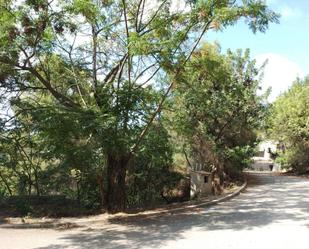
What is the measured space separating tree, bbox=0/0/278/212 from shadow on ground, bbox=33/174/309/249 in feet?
7.17

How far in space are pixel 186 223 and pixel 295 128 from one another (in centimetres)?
2266

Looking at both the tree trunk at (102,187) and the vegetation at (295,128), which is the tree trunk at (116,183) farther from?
the vegetation at (295,128)

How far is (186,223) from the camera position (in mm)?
11453

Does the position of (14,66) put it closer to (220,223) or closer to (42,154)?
(42,154)

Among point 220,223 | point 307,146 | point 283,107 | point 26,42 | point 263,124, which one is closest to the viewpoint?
point 220,223

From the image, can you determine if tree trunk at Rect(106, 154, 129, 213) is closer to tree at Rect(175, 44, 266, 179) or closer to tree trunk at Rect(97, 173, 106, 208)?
tree trunk at Rect(97, 173, 106, 208)

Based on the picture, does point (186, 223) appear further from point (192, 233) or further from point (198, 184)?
point (198, 184)

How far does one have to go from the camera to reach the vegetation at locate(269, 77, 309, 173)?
31766 mm

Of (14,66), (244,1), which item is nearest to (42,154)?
(14,66)

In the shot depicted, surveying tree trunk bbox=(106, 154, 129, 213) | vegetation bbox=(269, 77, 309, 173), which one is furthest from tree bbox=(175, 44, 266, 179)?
vegetation bbox=(269, 77, 309, 173)

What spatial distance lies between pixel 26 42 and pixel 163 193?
8526 millimetres

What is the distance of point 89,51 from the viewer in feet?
47.8

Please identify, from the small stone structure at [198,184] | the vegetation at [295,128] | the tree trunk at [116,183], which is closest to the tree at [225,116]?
the small stone structure at [198,184]

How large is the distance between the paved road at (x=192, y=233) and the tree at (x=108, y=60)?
2440 millimetres
